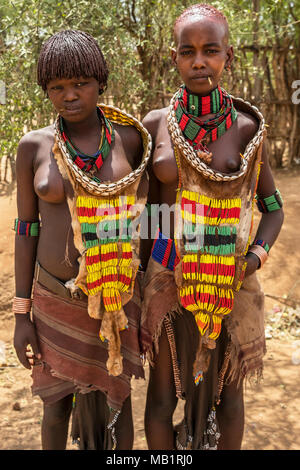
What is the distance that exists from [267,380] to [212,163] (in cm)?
211

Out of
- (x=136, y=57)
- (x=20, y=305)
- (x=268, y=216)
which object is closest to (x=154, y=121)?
(x=268, y=216)

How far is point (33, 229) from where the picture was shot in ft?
6.67

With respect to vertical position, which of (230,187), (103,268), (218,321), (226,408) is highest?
(230,187)

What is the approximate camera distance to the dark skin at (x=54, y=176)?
1834 millimetres

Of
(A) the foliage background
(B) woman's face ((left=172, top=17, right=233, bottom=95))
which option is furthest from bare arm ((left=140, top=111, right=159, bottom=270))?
(A) the foliage background

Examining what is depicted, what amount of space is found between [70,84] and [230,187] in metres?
0.68

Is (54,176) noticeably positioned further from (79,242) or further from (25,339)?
(25,339)

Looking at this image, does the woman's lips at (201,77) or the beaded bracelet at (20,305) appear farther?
the beaded bracelet at (20,305)

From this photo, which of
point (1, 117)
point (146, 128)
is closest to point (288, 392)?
point (146, 128)

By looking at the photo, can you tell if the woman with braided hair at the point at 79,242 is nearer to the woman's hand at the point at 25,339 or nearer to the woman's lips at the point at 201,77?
the woman's hand at the point at 25,339

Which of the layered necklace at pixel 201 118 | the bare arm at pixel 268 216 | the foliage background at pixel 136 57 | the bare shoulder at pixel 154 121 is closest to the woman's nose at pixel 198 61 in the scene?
the layered necklace at pixel 201 118

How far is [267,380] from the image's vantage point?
138 inches

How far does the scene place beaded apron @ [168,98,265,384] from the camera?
6.22 ft
